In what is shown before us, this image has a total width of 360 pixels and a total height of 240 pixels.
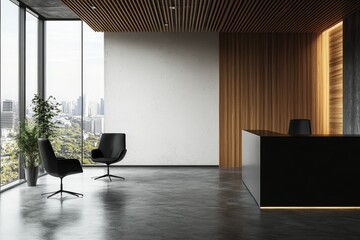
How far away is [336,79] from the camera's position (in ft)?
35.3

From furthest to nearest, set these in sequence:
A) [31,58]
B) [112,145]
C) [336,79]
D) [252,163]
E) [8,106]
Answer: [336,79] < [31,58] < [112,145] < [8,106] < [252,163]

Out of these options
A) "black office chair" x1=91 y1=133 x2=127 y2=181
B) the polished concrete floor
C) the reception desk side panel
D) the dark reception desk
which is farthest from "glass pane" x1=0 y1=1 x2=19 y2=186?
the dark reception desk

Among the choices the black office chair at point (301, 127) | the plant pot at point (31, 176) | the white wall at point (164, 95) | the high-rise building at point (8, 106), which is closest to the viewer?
the high-rise building at point (8, 106)

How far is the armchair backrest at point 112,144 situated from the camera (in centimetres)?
1002

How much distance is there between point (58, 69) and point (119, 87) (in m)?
1.53

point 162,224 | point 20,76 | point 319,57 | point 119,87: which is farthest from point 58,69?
point 162,224

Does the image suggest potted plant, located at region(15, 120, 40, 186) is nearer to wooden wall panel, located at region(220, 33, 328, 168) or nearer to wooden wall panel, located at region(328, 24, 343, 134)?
wooden wall panel, located at region(220, 33, 328, 168)

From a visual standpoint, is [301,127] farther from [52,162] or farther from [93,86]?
[93,86]

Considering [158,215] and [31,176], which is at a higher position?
[31,176]

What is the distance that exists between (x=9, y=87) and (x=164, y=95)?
4.04 meters

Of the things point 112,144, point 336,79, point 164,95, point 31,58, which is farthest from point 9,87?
point 336,79

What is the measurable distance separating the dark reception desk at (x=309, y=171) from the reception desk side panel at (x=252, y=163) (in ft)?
0.60

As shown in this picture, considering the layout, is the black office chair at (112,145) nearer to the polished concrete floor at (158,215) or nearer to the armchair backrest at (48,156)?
the polished concrete floor at (158,215)

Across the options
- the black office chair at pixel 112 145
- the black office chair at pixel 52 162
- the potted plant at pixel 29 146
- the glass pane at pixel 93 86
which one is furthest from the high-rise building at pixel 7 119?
the glass pane at pixel 93 86
